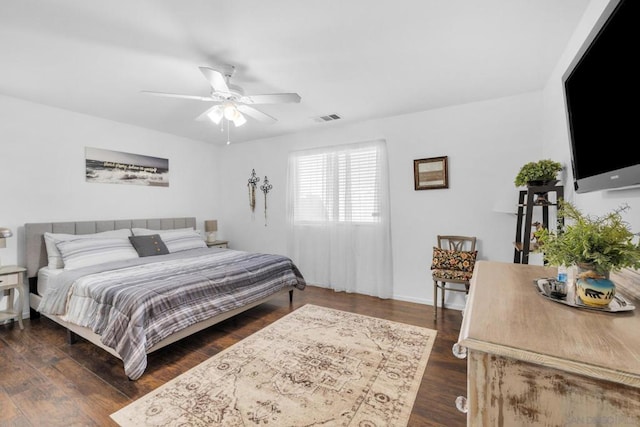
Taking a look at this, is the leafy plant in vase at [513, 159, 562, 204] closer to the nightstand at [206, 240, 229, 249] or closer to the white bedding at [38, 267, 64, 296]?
the nightstand at [206, 240, 229, 249]

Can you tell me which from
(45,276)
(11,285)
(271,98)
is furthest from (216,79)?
(11,285)

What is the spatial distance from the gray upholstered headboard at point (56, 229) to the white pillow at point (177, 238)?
0.26 metres

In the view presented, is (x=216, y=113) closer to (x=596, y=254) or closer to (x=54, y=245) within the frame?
(x=54, y=245)

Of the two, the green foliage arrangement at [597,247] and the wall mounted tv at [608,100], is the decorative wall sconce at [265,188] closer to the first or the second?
the wall mounted tv at [608,100]

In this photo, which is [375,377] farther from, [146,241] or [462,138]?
[146,241]

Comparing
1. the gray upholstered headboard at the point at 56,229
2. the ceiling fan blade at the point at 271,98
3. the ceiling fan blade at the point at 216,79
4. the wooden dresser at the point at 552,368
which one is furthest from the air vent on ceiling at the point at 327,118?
the wooden dresser at the point at 552,368

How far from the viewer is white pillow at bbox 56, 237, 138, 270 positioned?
3073 mm

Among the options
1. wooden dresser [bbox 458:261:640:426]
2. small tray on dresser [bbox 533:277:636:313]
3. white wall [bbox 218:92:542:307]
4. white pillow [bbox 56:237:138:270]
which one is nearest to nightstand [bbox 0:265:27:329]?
white pillow [bbox 56:237:138:270]

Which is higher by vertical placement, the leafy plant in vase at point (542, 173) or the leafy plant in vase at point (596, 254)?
the leafy plant in vase at point (542, 173)

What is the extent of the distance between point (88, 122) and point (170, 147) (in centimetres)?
112

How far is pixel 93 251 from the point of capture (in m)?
3.22

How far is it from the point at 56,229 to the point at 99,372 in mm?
2143

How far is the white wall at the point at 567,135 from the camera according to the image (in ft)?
4.37

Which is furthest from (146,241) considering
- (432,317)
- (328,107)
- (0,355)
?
(432,317)
